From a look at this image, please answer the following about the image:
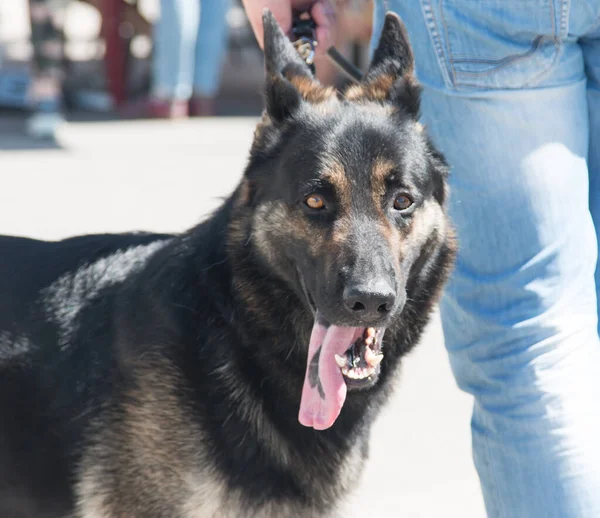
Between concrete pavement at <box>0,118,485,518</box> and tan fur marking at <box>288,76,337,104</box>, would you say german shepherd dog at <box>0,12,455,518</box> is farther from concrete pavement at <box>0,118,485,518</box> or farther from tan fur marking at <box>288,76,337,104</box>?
concrete pavement at <box>0,118,485,518</box>

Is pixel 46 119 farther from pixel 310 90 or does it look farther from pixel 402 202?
pixel 402 202

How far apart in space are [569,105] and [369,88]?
539mm

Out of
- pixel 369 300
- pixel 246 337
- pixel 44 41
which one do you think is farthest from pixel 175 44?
pixel 369 300

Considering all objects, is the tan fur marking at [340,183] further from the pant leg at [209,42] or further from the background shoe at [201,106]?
the background shoe at [201,106]

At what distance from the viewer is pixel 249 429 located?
2.31 metres

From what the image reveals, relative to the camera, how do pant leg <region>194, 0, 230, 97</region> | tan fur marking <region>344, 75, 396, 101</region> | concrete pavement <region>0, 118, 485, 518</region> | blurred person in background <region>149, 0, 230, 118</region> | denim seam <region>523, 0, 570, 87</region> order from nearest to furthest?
denim seam <region>523, 0, 570, 87</region>, tan fur marking <region>344, 75, 396, 101</region>, concrete pavement <region>0, 118, 485, 518</region>, blurred person in background <region>149, 0, 230, 118</region>, pant leg <region>194, 0, 230, 97</region>

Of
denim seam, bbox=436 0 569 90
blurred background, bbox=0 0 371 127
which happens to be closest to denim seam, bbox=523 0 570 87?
denim seam, bbox=436 0 569 90

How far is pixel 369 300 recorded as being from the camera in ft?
6.98

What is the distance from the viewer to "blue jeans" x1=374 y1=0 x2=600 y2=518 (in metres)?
2.16

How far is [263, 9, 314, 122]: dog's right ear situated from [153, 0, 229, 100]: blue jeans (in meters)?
5.58

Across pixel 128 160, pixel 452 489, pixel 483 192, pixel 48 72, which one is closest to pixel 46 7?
pixel 48 72

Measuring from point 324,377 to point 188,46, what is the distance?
6149mm

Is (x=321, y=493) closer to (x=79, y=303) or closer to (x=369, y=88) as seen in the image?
(x=79, y=303)

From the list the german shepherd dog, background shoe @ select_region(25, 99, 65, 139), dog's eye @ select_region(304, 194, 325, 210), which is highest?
dog's eye @ select_region(304, 194, 325, 210)
